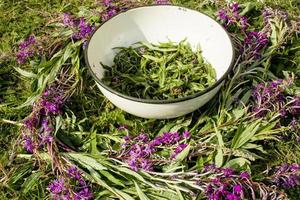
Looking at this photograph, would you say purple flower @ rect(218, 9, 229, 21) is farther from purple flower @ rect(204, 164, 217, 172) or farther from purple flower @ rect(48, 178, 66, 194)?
purple flower @ rect(48, 178, 66, 194)

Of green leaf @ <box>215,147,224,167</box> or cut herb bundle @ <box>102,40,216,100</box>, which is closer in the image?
green leaf @ <box>215,147,224,167</box>

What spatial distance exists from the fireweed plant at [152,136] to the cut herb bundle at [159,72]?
0.43 ft

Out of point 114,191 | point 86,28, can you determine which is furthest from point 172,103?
point 86,28

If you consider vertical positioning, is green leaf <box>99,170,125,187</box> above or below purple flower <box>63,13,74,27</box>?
below

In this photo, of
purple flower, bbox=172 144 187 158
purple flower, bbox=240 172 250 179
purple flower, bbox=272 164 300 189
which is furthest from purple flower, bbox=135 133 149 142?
purple flower, bbox=272 164 300 189

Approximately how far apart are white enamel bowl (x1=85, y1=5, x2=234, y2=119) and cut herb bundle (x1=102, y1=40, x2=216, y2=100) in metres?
0.04

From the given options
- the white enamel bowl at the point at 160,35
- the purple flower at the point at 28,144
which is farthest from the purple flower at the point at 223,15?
the purple flower at the point at 28,144

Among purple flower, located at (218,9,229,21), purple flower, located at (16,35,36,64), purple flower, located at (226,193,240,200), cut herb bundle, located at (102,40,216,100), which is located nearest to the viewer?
purple flower, located at (226,193,240,200)

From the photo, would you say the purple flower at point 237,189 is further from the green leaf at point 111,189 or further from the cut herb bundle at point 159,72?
the cut herb bundle at point 159,72

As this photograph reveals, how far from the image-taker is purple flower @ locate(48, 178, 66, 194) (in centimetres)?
206

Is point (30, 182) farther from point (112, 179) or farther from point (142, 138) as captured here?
point (142, 138)

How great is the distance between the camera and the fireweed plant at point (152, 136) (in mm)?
2082

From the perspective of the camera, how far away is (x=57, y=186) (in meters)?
2.07

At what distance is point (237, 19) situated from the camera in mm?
2861
